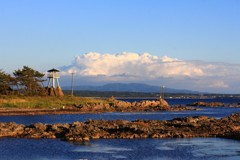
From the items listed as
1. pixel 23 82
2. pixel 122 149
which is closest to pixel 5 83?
pixel 23 82

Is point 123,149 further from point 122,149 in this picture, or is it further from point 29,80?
point 29,80

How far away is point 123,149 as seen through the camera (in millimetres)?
42438

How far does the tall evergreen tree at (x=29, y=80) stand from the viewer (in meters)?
112

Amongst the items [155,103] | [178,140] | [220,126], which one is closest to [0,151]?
[178,140]

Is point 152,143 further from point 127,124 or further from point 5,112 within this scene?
point 5,112

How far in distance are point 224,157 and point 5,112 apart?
55070mm

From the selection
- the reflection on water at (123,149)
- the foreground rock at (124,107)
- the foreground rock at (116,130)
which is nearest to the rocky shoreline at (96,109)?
the foreground rock at (124,107)

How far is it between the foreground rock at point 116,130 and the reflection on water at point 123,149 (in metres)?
2.17

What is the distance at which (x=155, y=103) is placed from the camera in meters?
135

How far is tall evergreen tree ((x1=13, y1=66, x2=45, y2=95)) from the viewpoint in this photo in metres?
112

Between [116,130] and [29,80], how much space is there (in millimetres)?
62466

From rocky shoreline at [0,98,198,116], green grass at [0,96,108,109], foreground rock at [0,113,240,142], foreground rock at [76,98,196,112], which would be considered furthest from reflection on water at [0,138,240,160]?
foreground rock at [76,98,196,112]

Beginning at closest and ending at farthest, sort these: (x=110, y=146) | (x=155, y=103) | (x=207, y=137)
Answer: (x=110, y=146), (x=207, y=137), (x=155, y=103)

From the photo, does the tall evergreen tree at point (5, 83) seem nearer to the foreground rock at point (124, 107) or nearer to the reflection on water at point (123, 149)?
the foreground rock at point (124, 107)
